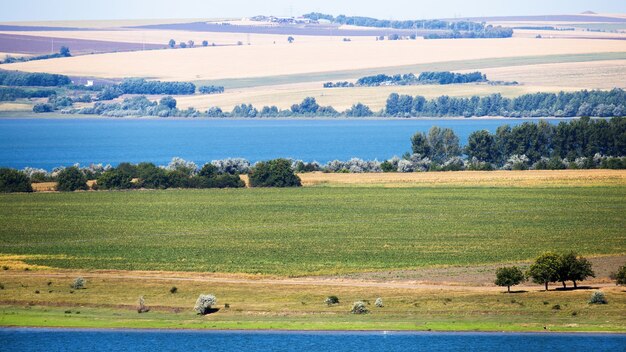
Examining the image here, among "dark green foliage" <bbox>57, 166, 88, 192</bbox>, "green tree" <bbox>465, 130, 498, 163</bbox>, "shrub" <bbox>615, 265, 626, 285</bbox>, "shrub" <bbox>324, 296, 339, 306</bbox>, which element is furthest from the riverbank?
"green tree" <bbox>465, 130, 498, 163</bbox>

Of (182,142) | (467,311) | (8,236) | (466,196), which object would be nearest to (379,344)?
(467,311)

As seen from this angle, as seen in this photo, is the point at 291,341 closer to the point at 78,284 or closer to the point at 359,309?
the point at 359,309

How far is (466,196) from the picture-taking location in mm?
88812

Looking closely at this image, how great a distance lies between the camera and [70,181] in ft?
310

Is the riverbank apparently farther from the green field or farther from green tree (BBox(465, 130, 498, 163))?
green tree (BBox(465, 130, 498, 163))

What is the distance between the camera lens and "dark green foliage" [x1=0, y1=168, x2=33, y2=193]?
306 ft

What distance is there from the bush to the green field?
8.04 metres

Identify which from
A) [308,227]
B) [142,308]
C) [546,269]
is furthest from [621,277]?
[308,227]

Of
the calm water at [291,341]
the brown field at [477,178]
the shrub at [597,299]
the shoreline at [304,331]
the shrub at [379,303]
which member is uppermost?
the brown field at [477,178]

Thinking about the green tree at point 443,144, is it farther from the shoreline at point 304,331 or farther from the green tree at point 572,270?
the shoreline at point 304,331

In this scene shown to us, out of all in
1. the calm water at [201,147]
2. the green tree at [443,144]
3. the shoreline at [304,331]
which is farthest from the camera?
the calm water at [201,147]

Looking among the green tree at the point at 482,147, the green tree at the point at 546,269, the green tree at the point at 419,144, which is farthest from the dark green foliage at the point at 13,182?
the green tree at the point at 546,269

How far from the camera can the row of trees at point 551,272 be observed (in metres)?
49.6

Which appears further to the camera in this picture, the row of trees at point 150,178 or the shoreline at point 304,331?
the row of trees at point 150,178
